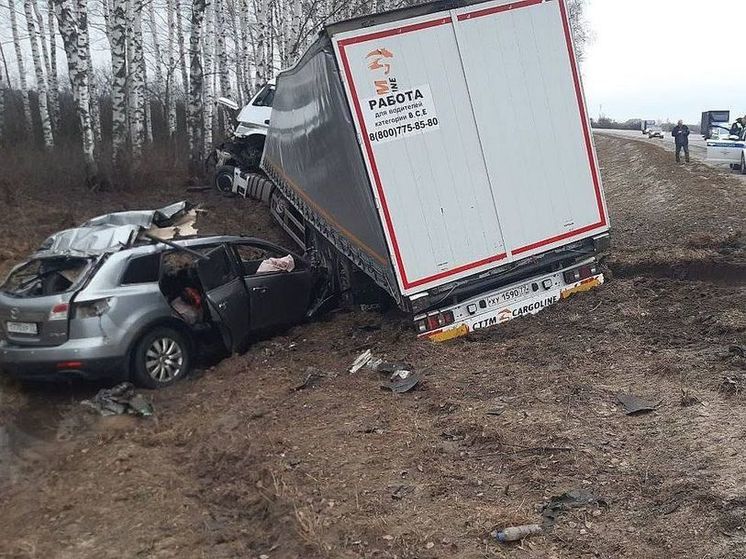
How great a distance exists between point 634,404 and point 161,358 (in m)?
4.31

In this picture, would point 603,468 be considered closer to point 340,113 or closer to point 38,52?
point 340,113

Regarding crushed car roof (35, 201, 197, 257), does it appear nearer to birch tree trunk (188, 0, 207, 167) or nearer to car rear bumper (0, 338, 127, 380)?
car rear bumper (0, 338, 127, 380)

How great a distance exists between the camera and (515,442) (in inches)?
182

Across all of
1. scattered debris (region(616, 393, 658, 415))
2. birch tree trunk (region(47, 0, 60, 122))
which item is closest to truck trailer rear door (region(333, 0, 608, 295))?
scattered debris (region(616, 393, 658, 415))

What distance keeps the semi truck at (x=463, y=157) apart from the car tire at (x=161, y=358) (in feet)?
6.72

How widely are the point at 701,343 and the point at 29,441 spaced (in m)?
5.81

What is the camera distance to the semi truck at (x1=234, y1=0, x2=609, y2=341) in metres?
6.29

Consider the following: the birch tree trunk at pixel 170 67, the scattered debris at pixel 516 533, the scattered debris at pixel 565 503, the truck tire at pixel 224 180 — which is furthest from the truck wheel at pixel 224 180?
the scattered debris at pixel 516 533

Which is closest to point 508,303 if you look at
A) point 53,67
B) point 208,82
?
point 208,82

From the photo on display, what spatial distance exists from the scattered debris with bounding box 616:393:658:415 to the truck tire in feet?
34.9

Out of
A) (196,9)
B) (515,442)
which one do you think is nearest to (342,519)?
(515,442)

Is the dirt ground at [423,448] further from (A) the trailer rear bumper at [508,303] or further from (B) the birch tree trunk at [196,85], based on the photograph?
(B) the birch tree trunk at [196,85]

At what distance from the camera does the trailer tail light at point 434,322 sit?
22.6 ft

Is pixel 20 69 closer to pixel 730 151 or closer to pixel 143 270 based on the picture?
pixel 143 270
